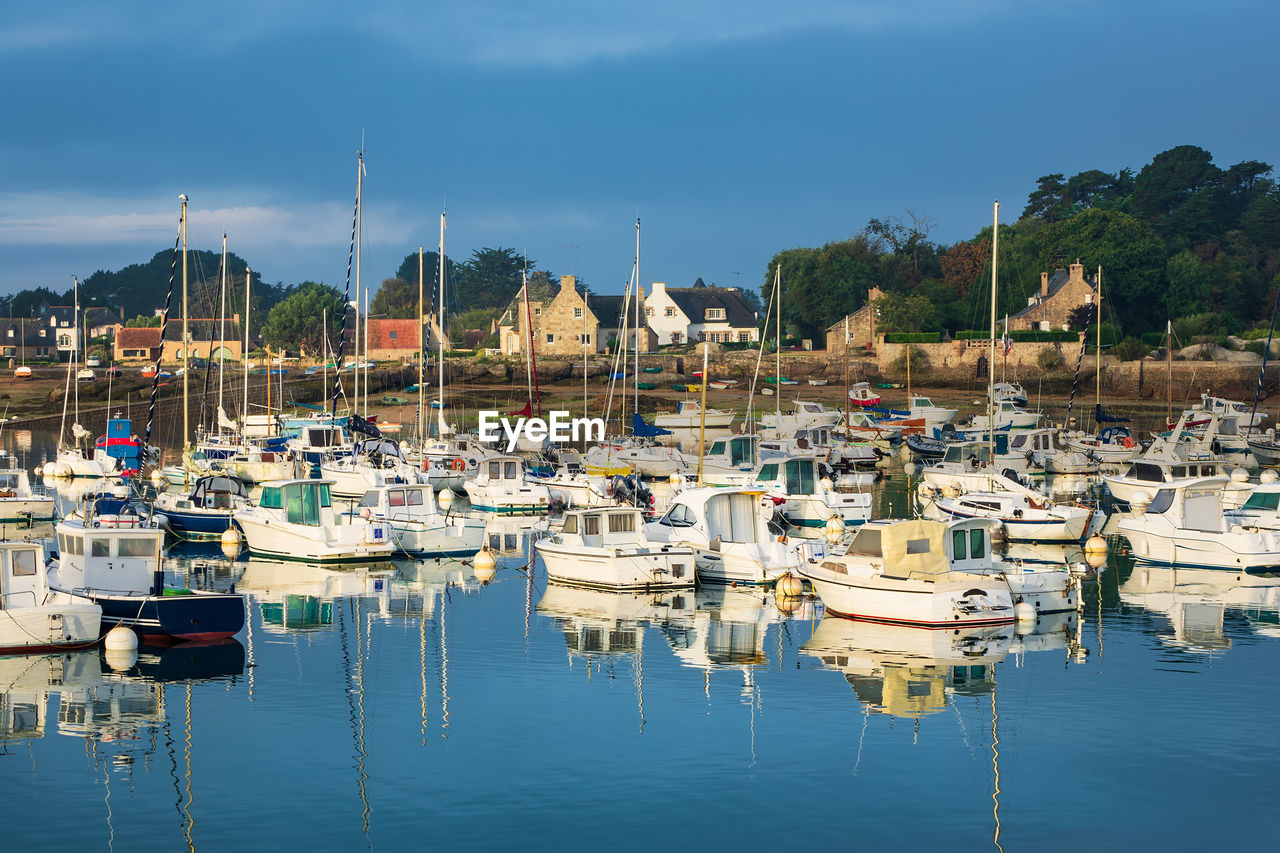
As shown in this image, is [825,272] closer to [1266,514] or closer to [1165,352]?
[1165,352]

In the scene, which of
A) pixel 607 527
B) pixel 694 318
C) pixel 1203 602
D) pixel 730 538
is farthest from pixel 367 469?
pixel 694 318

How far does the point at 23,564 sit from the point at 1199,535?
29.3 meters

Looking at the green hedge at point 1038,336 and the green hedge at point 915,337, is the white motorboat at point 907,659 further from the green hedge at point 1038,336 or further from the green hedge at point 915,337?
the green hedge at point 915,337

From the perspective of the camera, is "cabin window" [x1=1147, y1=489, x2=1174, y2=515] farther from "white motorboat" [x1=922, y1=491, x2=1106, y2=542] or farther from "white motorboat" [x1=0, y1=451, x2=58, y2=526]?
"white motorboat" [x1=0, y1=451, x2=58, y2=526]

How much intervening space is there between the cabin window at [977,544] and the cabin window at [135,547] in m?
17.4

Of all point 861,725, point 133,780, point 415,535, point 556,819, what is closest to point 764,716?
point 861,725

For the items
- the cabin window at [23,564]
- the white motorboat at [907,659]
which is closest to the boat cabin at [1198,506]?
the white motorboat at [907,659]

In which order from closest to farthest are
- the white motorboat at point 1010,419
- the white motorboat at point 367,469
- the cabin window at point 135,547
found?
the cabin window at point 135,547 → the white motorboat at point 367,469 → the white motorboat at point 1010,419

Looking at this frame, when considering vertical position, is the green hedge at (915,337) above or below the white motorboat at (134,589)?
above

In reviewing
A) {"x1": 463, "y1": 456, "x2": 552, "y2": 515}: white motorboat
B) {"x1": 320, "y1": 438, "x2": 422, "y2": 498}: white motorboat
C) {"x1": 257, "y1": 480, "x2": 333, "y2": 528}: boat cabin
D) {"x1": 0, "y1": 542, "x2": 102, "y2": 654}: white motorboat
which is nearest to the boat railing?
{"x1": 0, "y1": 542, "x2": 102, "y2": 654}: white motorboat

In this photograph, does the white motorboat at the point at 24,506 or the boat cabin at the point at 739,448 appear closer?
the white motorboat at the point at 24,506

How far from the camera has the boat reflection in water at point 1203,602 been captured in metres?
31.3

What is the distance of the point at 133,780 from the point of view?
69.2ft

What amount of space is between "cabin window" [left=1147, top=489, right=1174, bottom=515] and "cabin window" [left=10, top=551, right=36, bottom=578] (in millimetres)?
29106
